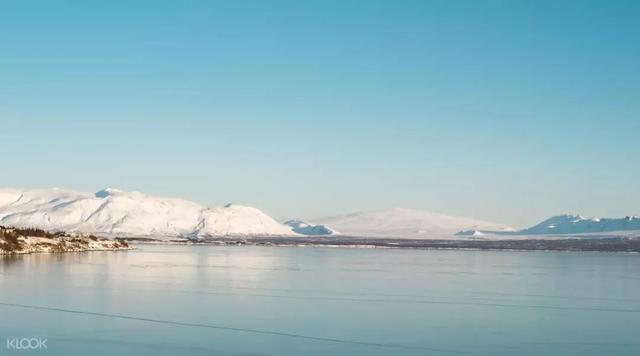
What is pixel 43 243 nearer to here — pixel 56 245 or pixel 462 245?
pixel 56 245

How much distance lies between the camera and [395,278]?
112ft

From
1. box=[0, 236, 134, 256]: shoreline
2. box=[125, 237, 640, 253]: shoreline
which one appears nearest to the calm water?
box=[0, 236, 134, 256]: shoreline

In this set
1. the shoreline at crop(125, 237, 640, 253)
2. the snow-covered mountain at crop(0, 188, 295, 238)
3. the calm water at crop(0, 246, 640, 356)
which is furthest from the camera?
the snow-covered mountain at crop(0, 188, 295, 238)

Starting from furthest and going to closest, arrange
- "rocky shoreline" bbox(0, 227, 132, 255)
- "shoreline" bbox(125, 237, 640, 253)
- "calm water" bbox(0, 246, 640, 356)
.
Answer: "shoreline" bbox(125, 237, 640, 253), "rocky shoreline" bbox(0, 227, 132, 255), "calm water" bbox(0, 246, 640, 356)

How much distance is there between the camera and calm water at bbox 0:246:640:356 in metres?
14.8

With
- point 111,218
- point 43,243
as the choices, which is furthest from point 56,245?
point 111,218

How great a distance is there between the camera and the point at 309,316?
19.1m

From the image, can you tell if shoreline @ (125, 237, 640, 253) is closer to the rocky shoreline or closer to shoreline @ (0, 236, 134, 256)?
shoreline @ (0, 236, 134, 256)

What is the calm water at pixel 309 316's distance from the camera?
1475 cm

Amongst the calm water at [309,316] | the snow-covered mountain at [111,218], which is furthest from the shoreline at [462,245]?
the calm water at [309,316]

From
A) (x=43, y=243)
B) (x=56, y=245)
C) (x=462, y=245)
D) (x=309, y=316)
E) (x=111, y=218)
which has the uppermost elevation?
(x=111, y=218)

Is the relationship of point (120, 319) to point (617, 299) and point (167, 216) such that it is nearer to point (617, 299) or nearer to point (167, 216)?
point (617, 299)

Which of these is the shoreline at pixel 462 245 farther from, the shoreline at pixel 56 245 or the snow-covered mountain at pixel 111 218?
the snow-covered mountain at pixel 111 218

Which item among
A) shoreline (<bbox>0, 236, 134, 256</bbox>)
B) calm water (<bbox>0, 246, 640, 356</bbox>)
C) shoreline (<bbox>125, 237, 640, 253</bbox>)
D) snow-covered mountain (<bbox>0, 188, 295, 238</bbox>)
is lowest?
calm water (<bbox>0, 246, 640, 356</bbox>)
